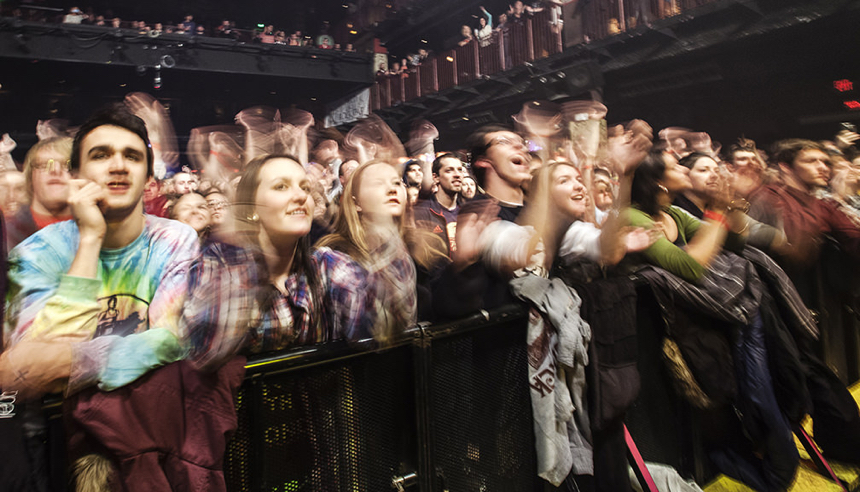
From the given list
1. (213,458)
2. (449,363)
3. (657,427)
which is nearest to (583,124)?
(449,363)

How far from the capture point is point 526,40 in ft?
31.7

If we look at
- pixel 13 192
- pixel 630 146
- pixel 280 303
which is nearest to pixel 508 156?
pixel 630 146

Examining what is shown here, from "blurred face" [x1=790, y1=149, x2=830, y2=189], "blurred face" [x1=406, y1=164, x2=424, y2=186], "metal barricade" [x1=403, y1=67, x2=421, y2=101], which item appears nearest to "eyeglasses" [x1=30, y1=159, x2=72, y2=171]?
"blurred face" [x1=406, y1=164, x2=424, y2=186]

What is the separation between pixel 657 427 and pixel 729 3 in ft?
22.9

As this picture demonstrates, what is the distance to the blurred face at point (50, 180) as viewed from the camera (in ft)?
4.45

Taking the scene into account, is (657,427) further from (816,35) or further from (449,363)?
(816,35)

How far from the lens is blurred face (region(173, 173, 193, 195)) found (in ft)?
8.08

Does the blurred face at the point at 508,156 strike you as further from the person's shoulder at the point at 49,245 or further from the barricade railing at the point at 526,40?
the barricade railing at the point at 526,40

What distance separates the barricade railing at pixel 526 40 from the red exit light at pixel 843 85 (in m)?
2.17

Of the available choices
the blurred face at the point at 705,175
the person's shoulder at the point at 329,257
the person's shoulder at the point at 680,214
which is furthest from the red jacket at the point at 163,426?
the blurred face at the point at 705,175

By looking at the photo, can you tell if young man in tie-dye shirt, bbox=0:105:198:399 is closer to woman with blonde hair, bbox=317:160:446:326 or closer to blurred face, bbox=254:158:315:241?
blurred face, bbox=254:158:315:241

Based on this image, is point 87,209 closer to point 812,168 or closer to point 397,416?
point 397,416

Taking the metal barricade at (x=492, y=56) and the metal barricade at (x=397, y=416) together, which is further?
the metal barricade at (x=492, y=56)

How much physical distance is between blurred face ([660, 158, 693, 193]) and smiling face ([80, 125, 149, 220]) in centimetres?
245
